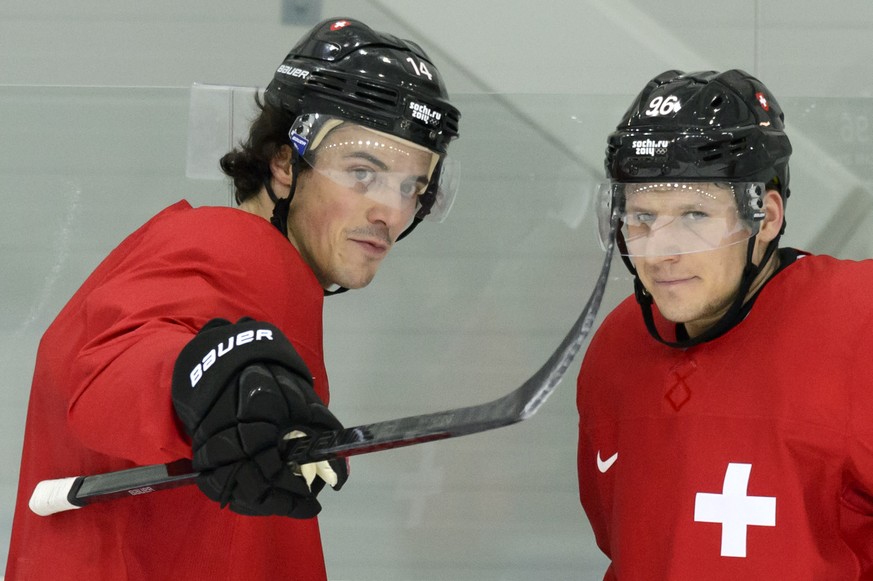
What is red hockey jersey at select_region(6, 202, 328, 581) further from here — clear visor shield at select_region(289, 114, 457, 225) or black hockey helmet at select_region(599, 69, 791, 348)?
black hockey helmet at select_region(599, 69, 791, 348)

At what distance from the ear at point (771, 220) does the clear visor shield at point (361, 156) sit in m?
0.56

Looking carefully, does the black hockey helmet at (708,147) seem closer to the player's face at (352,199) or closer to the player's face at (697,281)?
the player's face at (697,281)

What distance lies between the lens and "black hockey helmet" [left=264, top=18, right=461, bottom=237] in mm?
1784

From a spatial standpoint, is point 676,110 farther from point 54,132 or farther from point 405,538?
point 54,132

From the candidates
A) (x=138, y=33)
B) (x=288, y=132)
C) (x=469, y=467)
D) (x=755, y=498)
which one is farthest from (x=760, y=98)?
(x=138, y=33)

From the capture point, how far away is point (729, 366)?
66.7 inches

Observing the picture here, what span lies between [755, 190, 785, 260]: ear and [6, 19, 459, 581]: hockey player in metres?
0.54

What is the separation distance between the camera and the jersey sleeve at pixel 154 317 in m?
1.26

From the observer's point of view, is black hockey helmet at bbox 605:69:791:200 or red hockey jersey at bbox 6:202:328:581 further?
black hockey helmet at bbox 605:69:791:200

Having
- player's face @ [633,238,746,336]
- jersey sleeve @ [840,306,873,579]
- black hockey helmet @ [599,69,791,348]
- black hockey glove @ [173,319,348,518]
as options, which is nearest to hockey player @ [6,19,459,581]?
black hockey glove @ [173,319,348,518]

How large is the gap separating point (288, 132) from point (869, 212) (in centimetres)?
148

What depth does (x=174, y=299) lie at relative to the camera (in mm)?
1388

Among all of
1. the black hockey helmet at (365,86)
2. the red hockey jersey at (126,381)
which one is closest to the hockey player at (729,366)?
the black hockey helmet at (365,86)

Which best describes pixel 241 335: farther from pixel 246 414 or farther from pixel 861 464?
pixel 861 464
